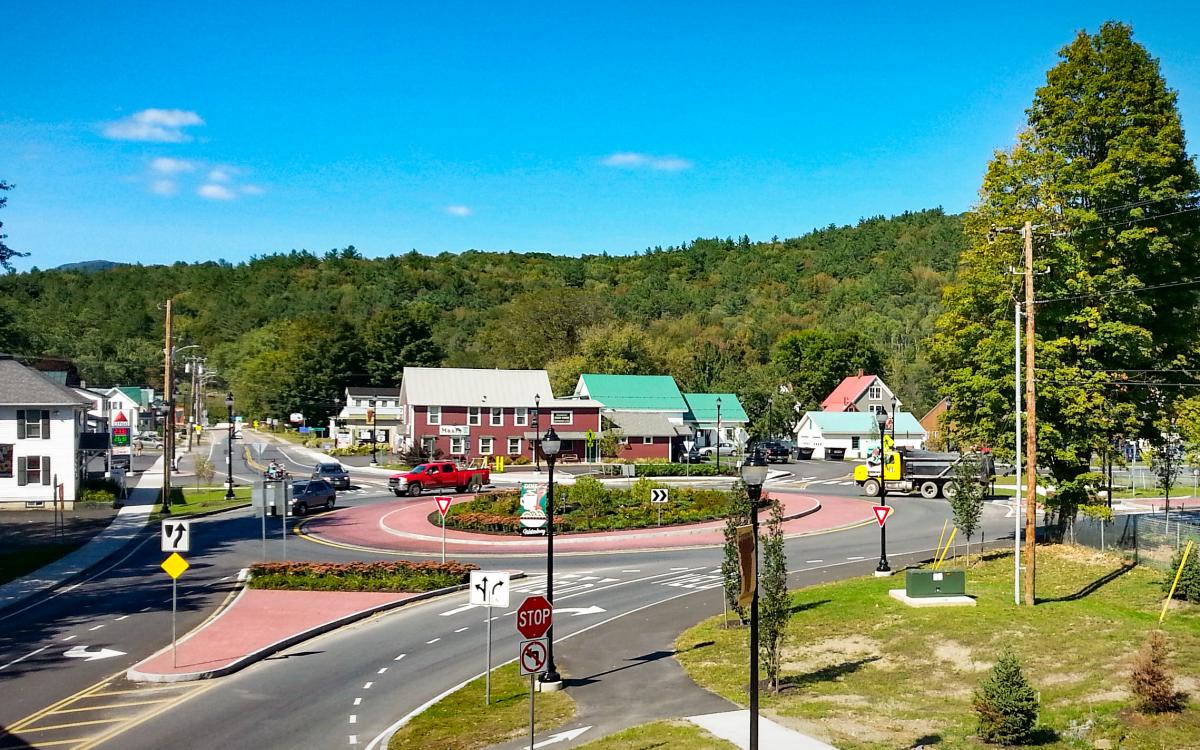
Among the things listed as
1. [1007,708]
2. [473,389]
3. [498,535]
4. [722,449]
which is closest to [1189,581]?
[1007,708]

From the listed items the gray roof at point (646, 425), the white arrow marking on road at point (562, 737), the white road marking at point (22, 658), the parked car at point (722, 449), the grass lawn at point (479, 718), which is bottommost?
the white road marking at point (22, 658)

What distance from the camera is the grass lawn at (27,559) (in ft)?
106

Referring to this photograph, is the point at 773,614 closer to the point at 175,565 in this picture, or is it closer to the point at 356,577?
the point at 175,565

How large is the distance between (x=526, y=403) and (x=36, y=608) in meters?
56.7

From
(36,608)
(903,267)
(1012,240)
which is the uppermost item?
(903,267)

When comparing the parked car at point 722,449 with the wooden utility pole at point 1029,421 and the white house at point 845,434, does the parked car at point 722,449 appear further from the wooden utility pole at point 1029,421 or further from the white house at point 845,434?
the wooden utility pole at point 1029,421

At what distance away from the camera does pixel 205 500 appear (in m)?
54.5

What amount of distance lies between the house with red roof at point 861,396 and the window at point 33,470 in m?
77.8

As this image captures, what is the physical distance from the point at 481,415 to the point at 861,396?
45.3 metres

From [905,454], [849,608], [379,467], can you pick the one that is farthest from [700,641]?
[379,467]

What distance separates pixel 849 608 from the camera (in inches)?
1005

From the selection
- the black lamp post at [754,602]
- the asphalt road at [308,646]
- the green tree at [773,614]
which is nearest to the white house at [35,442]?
the asphalt road at [308,646]

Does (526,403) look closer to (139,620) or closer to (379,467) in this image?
(379,467)

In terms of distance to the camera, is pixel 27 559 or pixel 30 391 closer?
pixel 27 559
